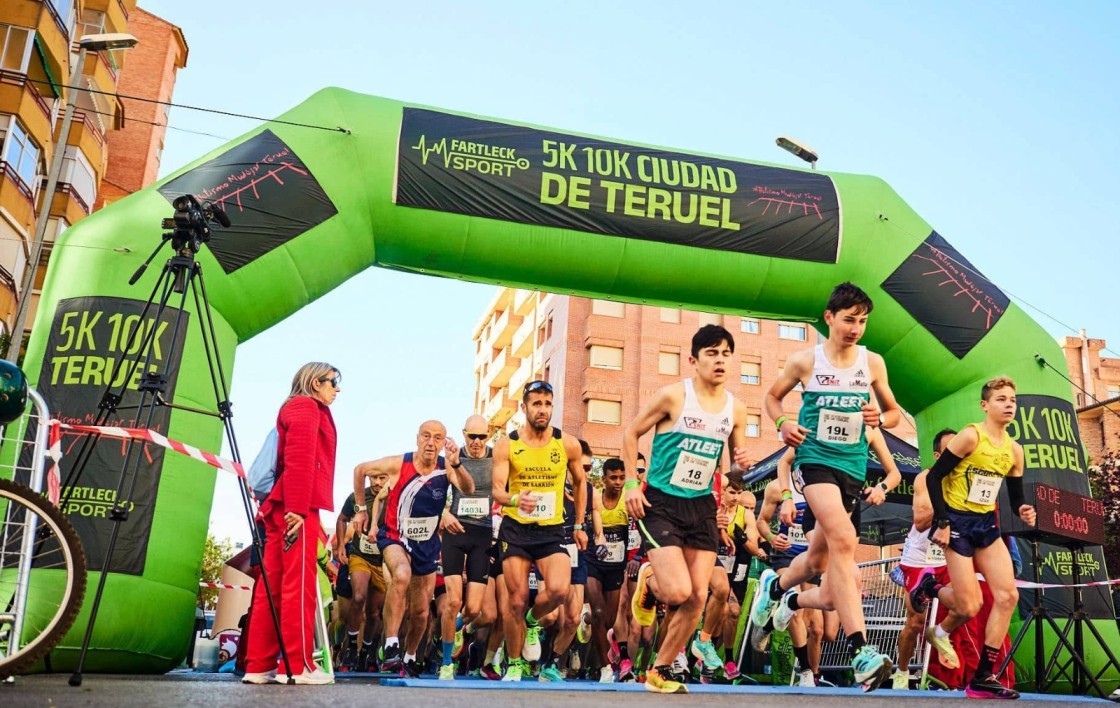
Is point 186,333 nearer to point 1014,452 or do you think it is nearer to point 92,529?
point 92,529

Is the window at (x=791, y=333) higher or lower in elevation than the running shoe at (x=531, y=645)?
higher

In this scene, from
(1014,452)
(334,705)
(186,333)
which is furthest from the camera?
(186,333)

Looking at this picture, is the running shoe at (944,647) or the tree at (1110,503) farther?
the tree at (1110,503)

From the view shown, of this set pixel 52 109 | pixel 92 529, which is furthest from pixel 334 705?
pixel 52 109

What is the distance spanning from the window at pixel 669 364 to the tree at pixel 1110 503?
937 inches

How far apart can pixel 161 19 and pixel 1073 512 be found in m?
41.6

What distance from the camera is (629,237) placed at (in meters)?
11.1

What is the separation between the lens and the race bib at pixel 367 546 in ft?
36.4

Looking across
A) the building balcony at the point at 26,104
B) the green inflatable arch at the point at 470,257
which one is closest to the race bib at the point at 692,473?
the green inflatable arch at the point at 470,257

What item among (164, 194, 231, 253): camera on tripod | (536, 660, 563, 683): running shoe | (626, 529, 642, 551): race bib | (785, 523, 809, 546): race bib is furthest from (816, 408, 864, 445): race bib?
(626, 529, 642, 551): race bib

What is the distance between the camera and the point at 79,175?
91.5 ft

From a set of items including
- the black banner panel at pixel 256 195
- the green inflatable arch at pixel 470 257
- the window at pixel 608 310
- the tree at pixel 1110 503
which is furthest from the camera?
the window at pixel 608 310

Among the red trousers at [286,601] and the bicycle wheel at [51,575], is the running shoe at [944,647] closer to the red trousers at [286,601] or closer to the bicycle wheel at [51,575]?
the red trousers at [286,601]

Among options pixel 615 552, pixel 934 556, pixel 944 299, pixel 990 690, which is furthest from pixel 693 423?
pixel 944 299
